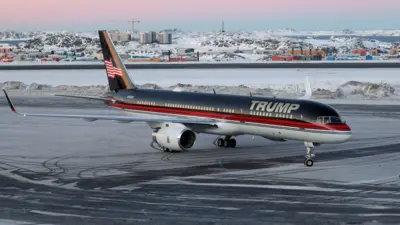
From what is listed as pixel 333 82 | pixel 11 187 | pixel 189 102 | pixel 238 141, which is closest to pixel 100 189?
pixel 11 187

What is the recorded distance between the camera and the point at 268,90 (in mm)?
69250

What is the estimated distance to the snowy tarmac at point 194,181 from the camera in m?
21.2

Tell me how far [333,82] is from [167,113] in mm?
43740

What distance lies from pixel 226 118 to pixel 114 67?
1141 centimetres

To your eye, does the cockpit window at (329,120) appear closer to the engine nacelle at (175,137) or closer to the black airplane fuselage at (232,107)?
the black airplane fuselage at (232,107)

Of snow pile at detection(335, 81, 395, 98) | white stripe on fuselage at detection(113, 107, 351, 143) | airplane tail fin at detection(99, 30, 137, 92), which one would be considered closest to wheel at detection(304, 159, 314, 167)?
white stripe on fuselage at detection(113, 107, 351, 143)

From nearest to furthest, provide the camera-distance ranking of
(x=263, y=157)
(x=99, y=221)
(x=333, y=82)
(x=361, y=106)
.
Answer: (x=99, y=221) < (x=263, y=157) < (x=361, y=106) < (x=333, y=82)

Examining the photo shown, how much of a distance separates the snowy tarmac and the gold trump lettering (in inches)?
104

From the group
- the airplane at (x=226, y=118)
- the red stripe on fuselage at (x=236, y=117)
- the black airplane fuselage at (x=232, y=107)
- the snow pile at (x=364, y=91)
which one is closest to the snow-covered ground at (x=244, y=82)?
the snow pile at (x=364, y=91)

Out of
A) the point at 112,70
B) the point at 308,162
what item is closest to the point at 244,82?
the point at 112,70

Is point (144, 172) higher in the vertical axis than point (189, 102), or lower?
lower

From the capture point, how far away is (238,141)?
3853 centimetres

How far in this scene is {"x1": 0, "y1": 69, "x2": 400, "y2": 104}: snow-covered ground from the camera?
66.5 metres

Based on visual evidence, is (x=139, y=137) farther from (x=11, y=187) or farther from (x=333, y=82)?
(x=333, y=82)
